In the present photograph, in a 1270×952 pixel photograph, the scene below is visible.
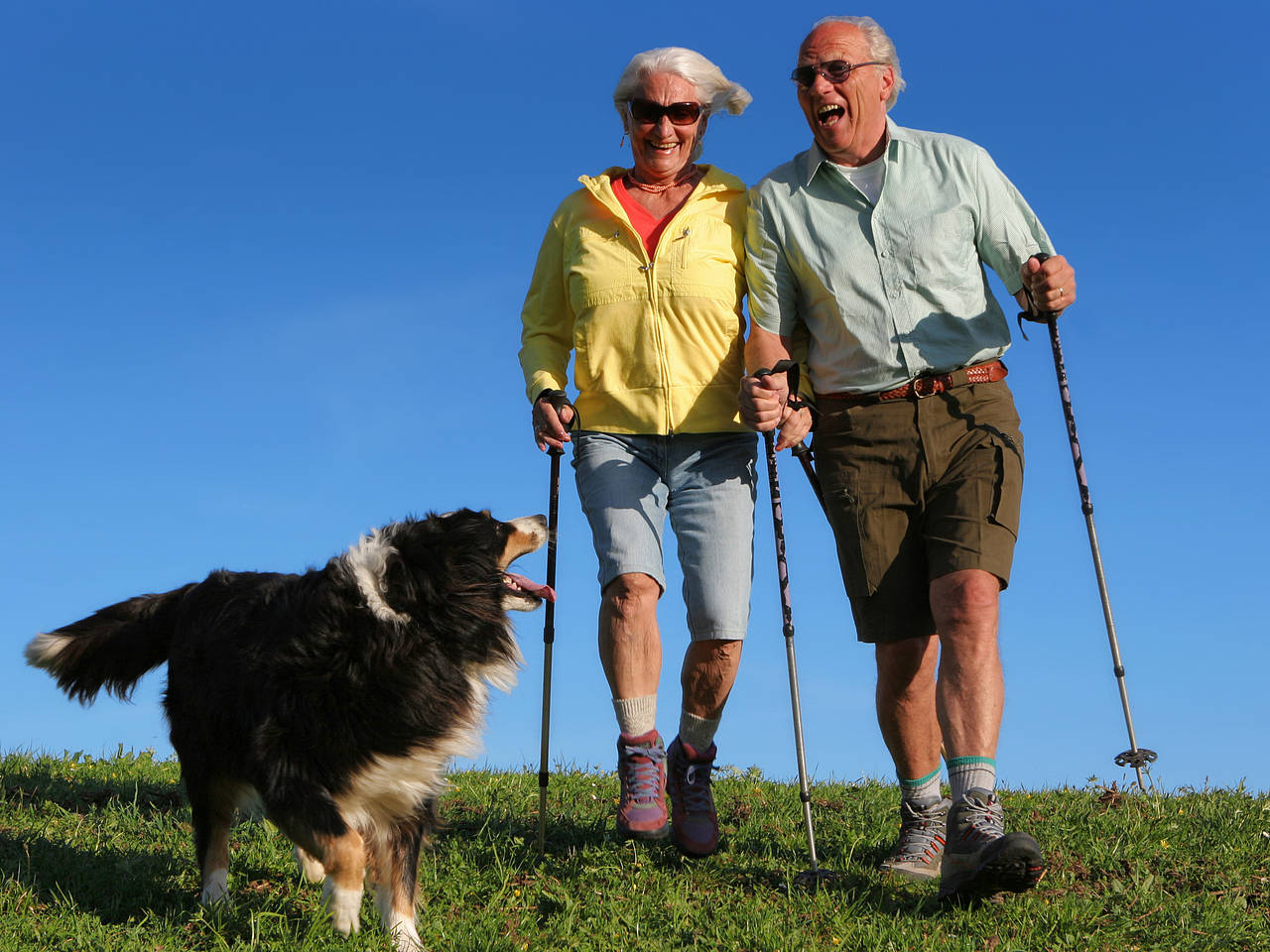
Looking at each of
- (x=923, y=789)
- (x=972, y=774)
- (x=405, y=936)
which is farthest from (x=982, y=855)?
(x=405, y=936)

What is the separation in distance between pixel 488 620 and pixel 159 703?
1666 mm

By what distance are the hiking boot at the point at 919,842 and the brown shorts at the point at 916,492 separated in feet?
2.71

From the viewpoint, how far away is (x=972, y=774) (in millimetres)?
4457

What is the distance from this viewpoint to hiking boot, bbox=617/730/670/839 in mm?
5188

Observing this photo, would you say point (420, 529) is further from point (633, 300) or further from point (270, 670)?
point (633, 300)

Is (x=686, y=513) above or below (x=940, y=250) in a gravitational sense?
below

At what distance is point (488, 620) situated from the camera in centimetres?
459

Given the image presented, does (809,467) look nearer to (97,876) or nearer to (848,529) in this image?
(848,529)

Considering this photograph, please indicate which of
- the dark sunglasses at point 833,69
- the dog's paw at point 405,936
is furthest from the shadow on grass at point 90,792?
the dark sunglasses at point 833,69

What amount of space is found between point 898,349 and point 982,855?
203cm

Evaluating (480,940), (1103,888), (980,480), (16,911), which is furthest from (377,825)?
(1103,888)

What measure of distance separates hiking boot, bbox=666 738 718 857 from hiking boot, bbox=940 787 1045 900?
43.6 inches

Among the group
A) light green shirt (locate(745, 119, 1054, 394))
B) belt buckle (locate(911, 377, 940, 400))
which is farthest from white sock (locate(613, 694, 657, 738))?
belt buckle (locate(911, 377, 940, 400))

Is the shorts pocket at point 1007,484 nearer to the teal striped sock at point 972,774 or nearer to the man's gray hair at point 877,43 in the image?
the teal striped sock at point 972,774
